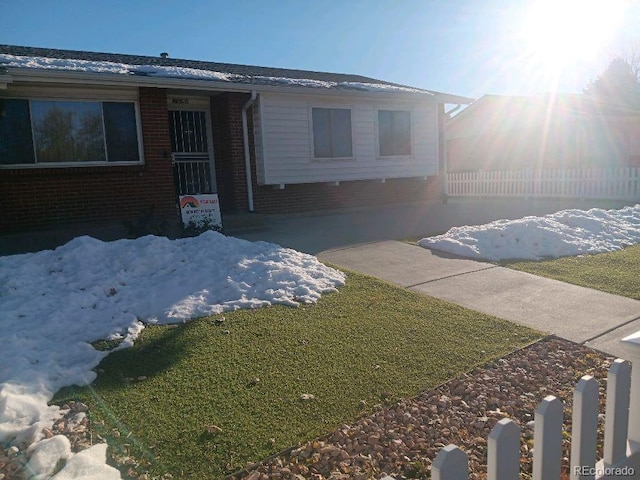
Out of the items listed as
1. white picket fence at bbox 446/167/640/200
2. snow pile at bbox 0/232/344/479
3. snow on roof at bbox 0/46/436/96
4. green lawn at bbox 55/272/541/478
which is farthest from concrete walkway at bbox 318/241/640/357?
white picket fence at bbox 446/167/640/200

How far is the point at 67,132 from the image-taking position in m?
9.80

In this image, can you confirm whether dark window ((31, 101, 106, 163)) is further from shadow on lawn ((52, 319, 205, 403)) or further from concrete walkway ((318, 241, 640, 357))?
shadow on lawn ((52, 319, 205, 403))

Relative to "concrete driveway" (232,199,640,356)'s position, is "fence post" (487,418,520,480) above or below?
above

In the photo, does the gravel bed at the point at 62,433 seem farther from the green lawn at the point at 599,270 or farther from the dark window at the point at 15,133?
the dark window at the point at 15,133

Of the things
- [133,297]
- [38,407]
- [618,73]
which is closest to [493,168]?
[133,297]

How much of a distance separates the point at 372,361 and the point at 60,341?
2.65 m

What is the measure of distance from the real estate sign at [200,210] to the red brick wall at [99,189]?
0.91 metres

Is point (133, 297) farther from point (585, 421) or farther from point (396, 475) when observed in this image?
point (585, 421)

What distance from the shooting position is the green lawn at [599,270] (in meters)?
6.10

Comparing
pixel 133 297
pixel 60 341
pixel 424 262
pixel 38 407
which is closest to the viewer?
pixel 38 407

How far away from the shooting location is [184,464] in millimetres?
2701

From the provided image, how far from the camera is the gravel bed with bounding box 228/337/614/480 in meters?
2.73

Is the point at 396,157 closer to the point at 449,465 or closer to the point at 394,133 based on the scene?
the point at 394,133

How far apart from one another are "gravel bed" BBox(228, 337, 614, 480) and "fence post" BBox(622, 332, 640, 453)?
2.17ft
